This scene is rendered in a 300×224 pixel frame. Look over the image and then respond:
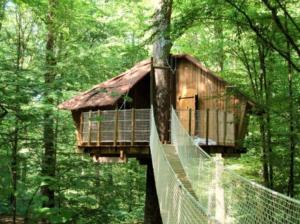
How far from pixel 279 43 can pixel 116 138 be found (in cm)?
423

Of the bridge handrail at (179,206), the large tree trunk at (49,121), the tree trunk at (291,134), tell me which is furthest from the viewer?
the large tree trunk at (49,121)

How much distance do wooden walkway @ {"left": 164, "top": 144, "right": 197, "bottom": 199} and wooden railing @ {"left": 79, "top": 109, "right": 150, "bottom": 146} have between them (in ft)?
4.53

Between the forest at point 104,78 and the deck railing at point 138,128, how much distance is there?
686mm

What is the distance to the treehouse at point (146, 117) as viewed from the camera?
9.60 metres

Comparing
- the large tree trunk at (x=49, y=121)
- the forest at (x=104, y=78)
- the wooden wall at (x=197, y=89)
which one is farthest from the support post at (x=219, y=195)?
the wooden wall at (x=197, y=89)

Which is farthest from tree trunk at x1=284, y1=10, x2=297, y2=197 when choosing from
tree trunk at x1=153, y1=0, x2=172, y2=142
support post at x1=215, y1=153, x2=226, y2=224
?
support post at x1=215, y1=153, x2=226, y2=224

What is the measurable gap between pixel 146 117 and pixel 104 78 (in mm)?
5820

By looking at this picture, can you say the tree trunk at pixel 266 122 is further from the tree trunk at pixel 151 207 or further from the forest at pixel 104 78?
the tree trunk at pixel 151 207

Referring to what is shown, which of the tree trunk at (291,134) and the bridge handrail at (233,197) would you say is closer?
the bridge handrail at (233,197)

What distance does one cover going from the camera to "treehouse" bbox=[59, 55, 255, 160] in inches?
378

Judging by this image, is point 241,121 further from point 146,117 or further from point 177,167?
point 177,167

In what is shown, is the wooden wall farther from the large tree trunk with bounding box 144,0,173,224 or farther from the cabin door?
the large tree trunk with bounding box 144,0,173,224

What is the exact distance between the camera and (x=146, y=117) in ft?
31.8

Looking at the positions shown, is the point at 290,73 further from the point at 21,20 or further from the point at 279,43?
the point at 21,20
